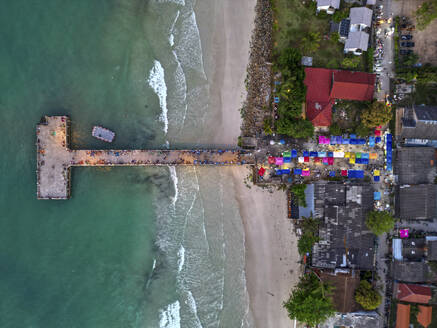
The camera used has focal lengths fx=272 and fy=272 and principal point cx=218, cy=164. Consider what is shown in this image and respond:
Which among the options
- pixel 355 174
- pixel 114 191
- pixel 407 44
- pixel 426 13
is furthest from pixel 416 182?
pixel 114 191

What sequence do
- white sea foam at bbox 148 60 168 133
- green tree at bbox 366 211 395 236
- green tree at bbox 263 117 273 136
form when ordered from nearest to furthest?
green tree at bbox 366 211 395 236 < white sea foam at bbox 148 60 168 133 < green tree at bbox 263 117 273 136

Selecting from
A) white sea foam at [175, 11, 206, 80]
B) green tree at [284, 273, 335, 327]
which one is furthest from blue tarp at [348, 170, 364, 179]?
white sea foam at [175, 11, 206, 80]

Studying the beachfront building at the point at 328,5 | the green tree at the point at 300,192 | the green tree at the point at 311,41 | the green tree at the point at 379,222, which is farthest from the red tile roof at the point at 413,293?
the beachfront building at the point at 328,5

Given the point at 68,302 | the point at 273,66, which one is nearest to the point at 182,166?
the point at 273,66

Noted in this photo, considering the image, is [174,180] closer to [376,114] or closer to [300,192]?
[300,192]

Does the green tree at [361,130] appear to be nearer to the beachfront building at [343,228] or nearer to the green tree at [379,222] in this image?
the beachfront building at [343,228]

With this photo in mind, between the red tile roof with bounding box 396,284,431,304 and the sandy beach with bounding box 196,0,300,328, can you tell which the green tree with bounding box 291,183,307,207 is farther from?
the red tile roof with bounding box 396,284,431,304
